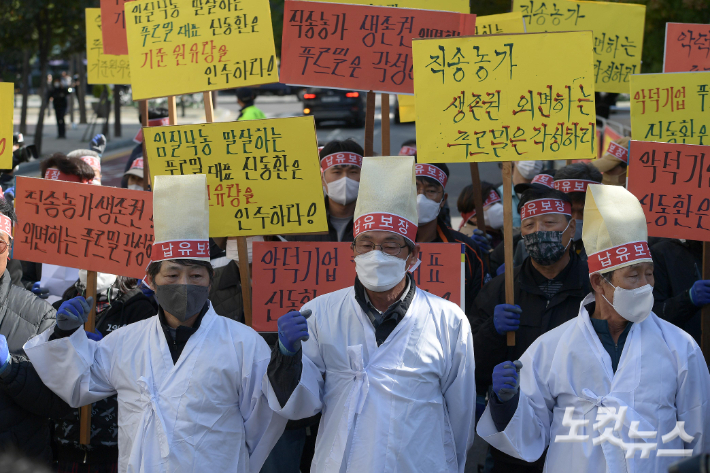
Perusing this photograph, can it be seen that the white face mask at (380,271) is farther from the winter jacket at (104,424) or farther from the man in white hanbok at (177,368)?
the winter jacket at (104,424)

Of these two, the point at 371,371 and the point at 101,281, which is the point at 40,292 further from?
the point at 371,371

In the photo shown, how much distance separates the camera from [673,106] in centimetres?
455

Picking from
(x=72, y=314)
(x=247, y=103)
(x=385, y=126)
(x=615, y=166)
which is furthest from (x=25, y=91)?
(x=72, y=314)

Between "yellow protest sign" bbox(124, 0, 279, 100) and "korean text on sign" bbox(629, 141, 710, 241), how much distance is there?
213 cm

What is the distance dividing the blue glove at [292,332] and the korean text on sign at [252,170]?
1209mm

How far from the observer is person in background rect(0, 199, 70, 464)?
3230mm

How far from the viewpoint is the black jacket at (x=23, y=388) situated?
3.24 m

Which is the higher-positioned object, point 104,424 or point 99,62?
point 99,62

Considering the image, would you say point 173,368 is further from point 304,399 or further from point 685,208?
point 685,208

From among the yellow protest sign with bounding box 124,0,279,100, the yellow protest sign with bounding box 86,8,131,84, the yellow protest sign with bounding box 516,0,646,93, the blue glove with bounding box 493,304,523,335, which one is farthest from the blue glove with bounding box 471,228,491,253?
the yellow protest sign with bounding box 86,8,131,84

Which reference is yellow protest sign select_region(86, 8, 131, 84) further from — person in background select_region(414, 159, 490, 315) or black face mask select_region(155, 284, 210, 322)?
black face mask select_region(155, 284, 210, 322)

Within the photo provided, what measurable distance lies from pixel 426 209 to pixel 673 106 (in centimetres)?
154

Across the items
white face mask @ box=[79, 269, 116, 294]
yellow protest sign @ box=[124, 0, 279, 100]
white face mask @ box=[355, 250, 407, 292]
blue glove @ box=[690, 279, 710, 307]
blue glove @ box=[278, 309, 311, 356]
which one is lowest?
white face mask @ box=[79, 269, 116, 294]

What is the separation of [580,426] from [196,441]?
148 centimetres
